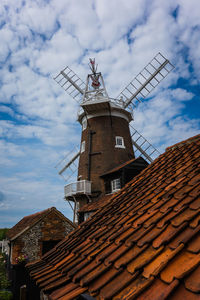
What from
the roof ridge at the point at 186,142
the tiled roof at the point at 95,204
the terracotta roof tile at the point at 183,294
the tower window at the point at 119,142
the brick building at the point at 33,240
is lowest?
the terracotta roof tile at the point at 183,294

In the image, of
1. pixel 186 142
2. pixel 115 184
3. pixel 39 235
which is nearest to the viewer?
pixel 186 142

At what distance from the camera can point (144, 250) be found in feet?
7.71

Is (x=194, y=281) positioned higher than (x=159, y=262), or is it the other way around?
(x=159, y=262)

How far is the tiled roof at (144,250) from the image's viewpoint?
1836mm

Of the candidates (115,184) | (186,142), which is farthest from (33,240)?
(186,142)

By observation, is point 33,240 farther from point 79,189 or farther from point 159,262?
point 159,262

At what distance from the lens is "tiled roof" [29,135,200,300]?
1.84m

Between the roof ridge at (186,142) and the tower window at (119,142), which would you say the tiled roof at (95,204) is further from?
the roof ridge at (186,142)

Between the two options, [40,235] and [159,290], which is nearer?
[159,290]

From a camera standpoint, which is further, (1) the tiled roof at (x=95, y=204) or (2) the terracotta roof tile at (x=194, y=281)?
(1) the tiled roof at (x=95, y=204)

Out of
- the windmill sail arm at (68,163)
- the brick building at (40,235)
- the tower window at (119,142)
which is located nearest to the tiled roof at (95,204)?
the brick building at (40,235)

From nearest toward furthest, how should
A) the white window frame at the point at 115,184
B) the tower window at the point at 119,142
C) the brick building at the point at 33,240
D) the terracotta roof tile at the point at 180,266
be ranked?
the terracotta roof tile at the point at 180,266 < the brick building at the point at 33,240 < the white window frame at the point at 115,184 < the tower window at the point at 119,142

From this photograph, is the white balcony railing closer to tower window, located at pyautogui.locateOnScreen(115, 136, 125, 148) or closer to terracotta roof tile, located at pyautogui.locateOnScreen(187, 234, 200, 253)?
tower window, located at pyautogui.locateOnScreen(115, 136, 125, 148)

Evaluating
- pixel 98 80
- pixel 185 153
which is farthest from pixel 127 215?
pixel 98 80
